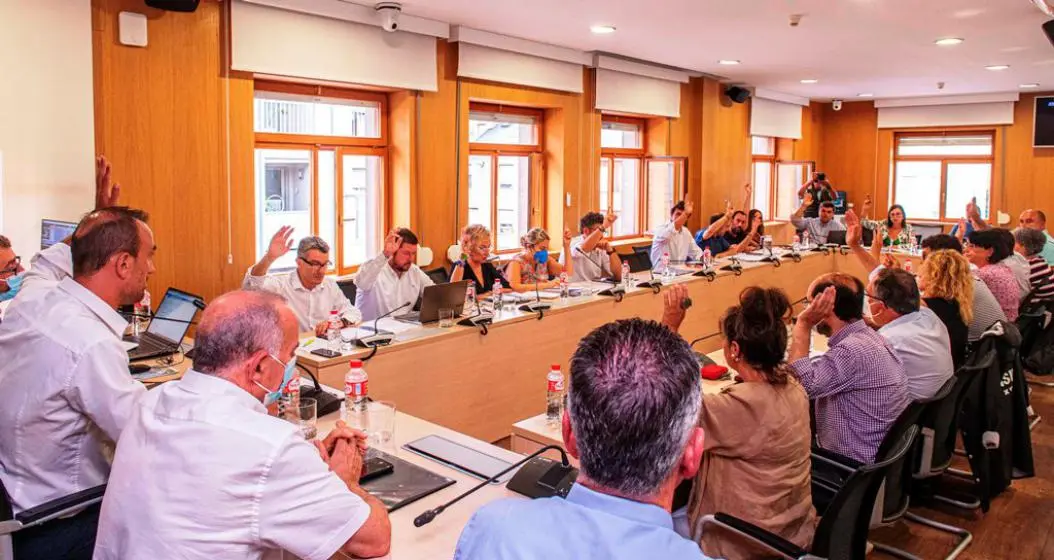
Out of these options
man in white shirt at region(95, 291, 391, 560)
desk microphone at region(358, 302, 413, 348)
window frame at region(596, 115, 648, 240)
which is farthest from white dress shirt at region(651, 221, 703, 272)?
man in white shirt at region(95, 291, 391, 560)

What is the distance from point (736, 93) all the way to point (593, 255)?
4.60m

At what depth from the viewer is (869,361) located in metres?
2.85

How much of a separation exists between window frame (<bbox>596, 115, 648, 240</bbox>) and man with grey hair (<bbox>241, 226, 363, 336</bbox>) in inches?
193

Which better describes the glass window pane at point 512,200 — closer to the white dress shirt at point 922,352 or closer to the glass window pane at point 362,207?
the glass window pane at point 362,207

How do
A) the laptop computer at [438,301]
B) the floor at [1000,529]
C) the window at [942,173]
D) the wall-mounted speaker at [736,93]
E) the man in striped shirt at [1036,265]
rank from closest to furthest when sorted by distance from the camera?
1. the floor at [1000,529]
2. the laptop computer at [438,301]
3. the man in striped shirt at [1036,265]
4. the wall-mounted speaker at [736,93]
5. the window at [942,173]

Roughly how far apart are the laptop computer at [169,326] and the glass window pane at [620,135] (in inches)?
221

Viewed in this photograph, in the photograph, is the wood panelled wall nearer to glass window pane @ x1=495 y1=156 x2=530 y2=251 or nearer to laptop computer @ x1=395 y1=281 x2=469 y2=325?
glass window pane @ x1=495 y1=156 x2=530 y2=251

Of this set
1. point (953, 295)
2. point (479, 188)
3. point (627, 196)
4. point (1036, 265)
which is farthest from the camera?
point (627, 196)

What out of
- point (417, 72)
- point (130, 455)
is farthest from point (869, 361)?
point (417, 72)

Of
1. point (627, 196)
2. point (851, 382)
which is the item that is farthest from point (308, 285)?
point (627, 196)

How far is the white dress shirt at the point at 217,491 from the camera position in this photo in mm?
1517

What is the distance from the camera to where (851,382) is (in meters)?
2.88

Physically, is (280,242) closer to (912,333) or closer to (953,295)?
(912,333)

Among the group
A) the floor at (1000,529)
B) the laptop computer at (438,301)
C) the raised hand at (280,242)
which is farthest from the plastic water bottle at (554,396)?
the raised hand at (280,242)
